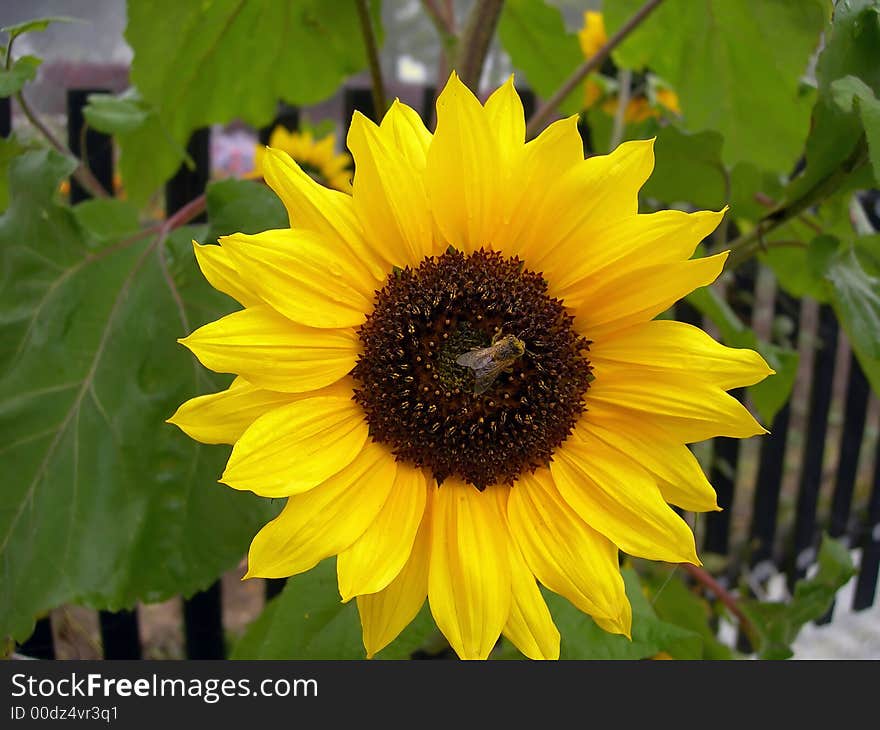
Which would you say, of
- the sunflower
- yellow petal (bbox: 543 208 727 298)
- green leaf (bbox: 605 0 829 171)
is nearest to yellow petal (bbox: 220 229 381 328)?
the sunflower

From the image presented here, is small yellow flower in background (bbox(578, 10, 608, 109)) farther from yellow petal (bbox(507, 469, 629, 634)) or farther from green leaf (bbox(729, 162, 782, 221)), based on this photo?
yellow petal (bbox(507, 469, 629, 634))

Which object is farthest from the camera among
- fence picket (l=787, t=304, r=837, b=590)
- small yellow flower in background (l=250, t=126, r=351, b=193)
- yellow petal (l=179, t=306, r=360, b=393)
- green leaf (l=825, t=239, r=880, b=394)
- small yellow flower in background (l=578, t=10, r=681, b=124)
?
fence picket (l=787, t=304, r=837, b=590)

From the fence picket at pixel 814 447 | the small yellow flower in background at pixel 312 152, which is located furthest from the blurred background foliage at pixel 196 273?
the fence picket at pixel 814 447

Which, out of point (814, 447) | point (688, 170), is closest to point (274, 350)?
point (688, 170)

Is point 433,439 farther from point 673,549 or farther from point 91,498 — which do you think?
point 91,498

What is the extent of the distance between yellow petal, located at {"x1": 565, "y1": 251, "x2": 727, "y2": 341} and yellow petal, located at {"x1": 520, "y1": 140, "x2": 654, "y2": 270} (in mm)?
26

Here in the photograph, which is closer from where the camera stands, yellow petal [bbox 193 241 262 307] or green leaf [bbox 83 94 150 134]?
yellow petal [bbox 193 241 262 307]

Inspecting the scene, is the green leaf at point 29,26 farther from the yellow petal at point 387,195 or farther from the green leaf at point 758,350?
the green leaf at point 758,350

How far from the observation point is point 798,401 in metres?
2.82

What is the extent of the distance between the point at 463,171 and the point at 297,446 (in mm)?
159

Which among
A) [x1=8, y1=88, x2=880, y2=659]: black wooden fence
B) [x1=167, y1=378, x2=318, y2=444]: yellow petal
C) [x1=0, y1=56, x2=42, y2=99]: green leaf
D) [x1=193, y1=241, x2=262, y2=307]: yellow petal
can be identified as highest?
[x1=0, y1=56, x2=42, y2=99]: green leaf

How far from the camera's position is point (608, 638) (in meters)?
0.54

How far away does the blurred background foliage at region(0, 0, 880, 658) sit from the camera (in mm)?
520
